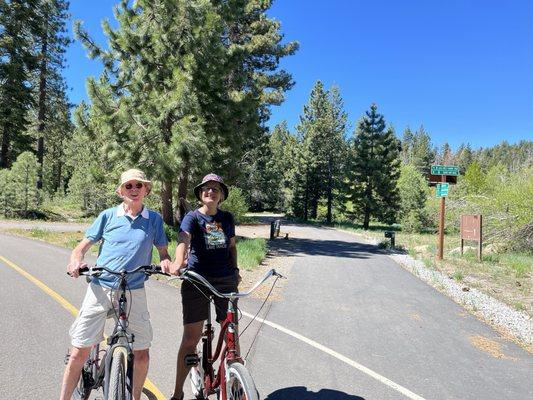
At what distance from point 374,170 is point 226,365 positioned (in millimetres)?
43719

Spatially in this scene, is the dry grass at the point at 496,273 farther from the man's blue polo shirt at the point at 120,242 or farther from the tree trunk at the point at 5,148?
the tree trunk at the point at 5,148

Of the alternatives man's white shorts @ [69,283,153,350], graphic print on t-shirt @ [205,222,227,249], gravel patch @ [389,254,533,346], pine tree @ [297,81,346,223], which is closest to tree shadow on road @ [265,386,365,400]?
man's white shorts @ [69,283,153,350]

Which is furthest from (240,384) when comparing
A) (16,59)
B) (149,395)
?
(16,59)

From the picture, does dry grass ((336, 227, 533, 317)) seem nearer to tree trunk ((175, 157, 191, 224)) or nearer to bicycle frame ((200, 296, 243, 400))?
bicycle frame ((200, 296, 243, 400))

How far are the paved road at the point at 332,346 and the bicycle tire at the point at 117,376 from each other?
3.74 ft

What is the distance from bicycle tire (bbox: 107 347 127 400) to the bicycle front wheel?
780 millimetres

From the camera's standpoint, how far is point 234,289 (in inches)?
158

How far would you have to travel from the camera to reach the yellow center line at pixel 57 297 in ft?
13.6

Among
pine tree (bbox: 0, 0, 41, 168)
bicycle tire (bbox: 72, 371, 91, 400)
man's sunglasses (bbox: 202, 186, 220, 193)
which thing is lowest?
bicycle tire (bbox: 72, 371, 91, 400)

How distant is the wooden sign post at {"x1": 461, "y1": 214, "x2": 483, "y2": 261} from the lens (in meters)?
16.2

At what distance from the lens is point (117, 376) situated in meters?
3.09

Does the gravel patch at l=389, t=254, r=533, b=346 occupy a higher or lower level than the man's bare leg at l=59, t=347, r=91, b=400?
lower

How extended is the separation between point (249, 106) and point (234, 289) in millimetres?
14146

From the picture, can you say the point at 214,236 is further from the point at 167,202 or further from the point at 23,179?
the point at 23,179
